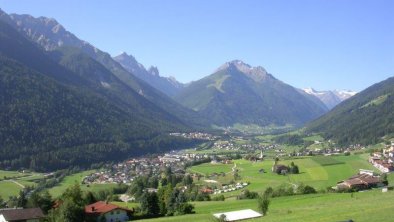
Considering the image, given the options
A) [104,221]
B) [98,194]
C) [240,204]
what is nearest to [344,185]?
[240,204]

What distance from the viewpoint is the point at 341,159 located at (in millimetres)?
149500

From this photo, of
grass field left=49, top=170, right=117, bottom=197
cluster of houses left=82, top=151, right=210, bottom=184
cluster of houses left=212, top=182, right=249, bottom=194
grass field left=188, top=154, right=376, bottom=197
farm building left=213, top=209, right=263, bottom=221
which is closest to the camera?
farm building left=213, top=209, right=263, bottom=221

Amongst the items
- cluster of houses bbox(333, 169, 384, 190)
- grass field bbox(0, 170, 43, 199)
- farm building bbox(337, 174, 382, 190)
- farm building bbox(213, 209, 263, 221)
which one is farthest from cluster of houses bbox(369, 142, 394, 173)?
grass field bbox(0, 170, 43, 199)

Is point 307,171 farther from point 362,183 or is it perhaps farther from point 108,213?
point 108,213

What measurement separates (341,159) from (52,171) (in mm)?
108264

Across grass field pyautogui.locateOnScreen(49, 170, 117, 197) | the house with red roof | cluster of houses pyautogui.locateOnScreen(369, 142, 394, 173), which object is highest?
cluster of houses pyautogui.locateOnScreen(369, 142, 394, 173)

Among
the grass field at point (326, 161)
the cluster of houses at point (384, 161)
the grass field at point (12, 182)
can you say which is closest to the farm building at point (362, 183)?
the cluster of houses at point (384, 161)

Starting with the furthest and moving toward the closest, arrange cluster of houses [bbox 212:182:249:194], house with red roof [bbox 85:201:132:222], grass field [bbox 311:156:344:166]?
1. grass field [bbox 311:156:344:166]
2. cluster of houses [bbox 212:182:249:194]
3. house with red roof [bbox 85:201:132:222]

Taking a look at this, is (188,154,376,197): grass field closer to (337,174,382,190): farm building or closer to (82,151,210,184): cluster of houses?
(337,174,382,190): farm building

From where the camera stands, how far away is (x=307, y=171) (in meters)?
128

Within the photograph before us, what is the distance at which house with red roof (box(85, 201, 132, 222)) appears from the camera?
3014 inches

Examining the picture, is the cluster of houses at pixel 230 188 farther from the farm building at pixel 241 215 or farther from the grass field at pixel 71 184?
the farm building at pixel 241 215

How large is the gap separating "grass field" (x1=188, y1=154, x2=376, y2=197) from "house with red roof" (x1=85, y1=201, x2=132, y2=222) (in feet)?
96.9

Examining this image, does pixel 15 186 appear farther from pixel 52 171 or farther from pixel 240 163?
pixel 240 163
